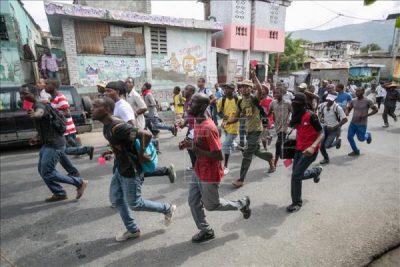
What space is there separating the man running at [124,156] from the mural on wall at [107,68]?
1137 cm

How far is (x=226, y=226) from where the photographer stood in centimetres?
360

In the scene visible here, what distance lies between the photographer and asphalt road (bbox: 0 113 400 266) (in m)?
3.02

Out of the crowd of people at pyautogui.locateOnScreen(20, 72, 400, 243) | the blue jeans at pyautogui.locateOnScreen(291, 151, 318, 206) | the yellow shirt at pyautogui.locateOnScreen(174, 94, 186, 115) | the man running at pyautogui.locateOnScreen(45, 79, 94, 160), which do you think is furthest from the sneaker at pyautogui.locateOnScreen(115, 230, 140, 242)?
the yellow shirt at pyautogui.locateOnScreen(174, 94, 186, 115)

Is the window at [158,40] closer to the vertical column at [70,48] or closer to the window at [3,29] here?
the vertical column at [70,48]

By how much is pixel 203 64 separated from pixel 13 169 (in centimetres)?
1281

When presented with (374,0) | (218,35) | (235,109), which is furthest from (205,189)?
(218,35)

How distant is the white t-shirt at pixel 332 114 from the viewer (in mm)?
5815

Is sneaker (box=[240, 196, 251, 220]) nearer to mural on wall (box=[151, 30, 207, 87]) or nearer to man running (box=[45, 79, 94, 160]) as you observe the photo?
man running (box=[45, 79, 94, 160])

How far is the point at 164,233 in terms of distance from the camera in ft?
11.4

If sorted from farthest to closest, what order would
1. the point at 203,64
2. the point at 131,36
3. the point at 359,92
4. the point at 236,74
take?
the point at 236,74, the point at 203,64, the point at 131,36, the point at 359,92

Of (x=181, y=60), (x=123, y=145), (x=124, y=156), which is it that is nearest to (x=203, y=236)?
(x=124, y=156)

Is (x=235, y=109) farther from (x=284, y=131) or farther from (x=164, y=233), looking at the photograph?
(x=164, y=233)

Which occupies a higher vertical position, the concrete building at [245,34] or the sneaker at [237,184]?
the concrete building at [245,34]

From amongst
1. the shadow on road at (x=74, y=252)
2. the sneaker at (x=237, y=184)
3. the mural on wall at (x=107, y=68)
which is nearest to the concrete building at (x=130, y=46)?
the mural on wall at (x=107, y=68)
